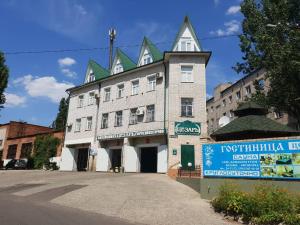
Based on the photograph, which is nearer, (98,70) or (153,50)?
(153,50)

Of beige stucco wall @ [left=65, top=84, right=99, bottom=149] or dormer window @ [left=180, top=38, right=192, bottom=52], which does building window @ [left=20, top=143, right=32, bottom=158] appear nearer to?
beige stucco wall @ [left=65, top=84, right=99, bottom=149]

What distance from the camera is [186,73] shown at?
88.2ft

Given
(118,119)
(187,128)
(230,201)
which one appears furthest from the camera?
(118,119)

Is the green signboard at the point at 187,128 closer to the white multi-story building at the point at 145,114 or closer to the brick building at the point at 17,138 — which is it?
the white multi-story building at the point at 145,114

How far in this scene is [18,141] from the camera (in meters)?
43.2

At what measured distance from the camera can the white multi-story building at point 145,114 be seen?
25.2 metres

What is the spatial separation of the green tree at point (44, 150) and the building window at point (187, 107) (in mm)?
18542

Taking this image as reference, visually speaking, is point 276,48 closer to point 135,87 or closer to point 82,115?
point 135,87

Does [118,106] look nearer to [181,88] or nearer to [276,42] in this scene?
[181,88]

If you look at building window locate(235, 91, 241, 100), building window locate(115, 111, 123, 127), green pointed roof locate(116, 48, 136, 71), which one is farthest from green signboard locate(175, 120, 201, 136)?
building window locate(235, 91, 241, 100)

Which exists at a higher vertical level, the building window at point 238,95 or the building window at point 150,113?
the building window at point 238,95

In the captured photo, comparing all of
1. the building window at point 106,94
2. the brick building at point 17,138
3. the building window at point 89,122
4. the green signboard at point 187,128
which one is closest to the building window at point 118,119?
the building window at point 106,94

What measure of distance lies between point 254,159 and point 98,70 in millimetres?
27346

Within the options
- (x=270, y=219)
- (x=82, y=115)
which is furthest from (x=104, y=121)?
(x=270, y=219)
